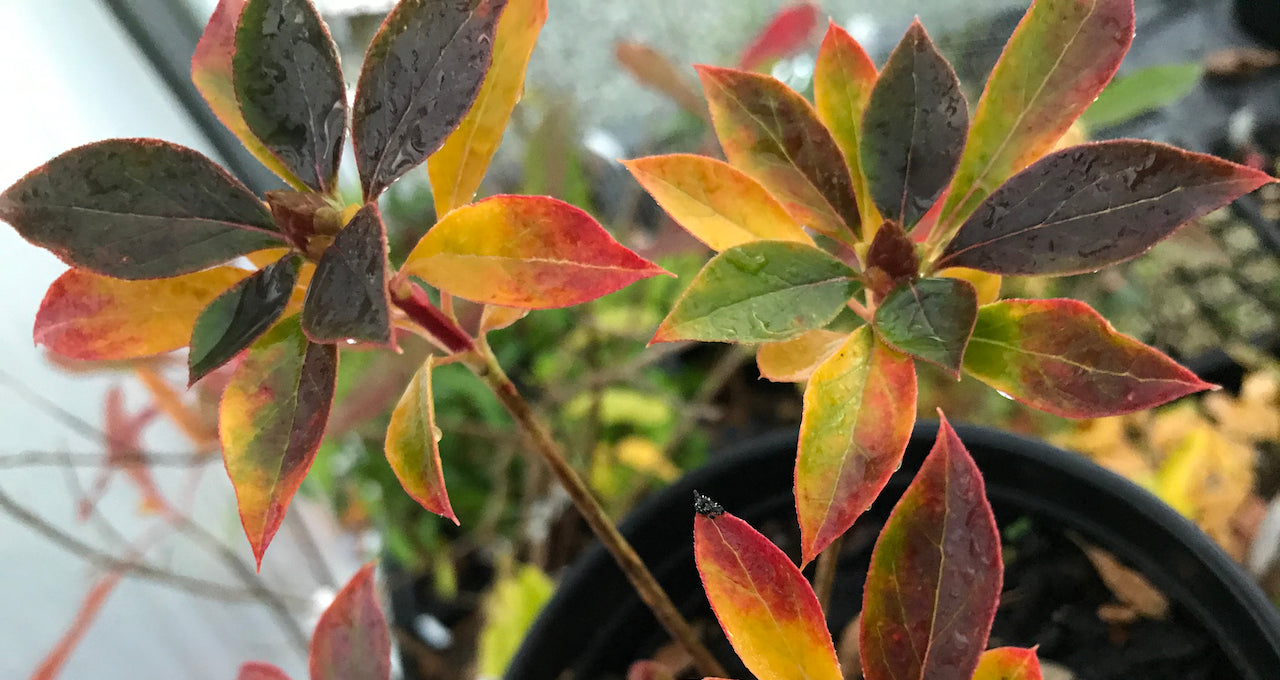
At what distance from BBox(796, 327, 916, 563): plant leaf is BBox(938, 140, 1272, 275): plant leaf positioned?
0.17 feet

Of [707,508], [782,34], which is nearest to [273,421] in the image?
[707,508]

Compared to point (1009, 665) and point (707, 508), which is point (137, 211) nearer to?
point (707, 508)

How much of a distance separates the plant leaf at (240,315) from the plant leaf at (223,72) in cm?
4

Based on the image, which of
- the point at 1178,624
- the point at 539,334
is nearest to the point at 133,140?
the point at 1178,624

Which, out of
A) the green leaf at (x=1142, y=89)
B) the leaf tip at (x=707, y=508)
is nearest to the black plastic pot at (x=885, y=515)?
the leaf tip at (x=707, y=508)

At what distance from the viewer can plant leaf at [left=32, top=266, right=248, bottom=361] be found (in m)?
0.24

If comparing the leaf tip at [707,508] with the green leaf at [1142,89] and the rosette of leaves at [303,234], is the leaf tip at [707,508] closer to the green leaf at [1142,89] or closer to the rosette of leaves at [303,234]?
the rosette of leaves at [303,234]

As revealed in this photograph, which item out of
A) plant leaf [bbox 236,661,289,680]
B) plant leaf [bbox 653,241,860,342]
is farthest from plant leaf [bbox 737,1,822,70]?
plant leaf [bbox 236,661,289,680]

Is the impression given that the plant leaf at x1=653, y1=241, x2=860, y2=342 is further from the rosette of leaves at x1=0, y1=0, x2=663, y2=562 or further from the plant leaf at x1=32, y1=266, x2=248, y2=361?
the plant leaf at x1=32, y1=266, x2=248, y2=361

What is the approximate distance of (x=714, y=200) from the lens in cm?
27

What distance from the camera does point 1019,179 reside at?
239 millimetres

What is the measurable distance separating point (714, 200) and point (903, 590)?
149 mm

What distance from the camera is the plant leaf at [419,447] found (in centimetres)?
23

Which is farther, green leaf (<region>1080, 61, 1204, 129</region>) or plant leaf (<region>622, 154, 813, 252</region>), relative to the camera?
green leaf (<region>1080, 61, 1204, 129</region>)
